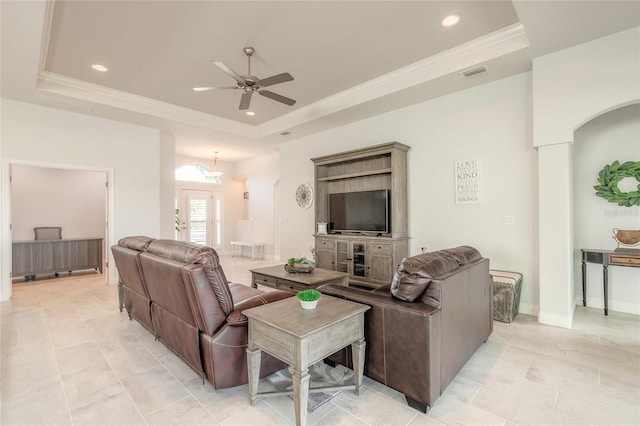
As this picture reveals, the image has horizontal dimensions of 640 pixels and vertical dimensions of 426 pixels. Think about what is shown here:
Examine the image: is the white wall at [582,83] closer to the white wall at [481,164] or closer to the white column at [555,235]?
the white column at [555,235]

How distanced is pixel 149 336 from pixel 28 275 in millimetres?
4470

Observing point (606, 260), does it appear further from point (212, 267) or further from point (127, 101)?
point (127, 101)

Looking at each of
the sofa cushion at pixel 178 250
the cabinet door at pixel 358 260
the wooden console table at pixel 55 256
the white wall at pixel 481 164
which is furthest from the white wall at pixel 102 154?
the white wall at pixel 481 164

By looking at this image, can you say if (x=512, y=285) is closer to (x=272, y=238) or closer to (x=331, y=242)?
(x=331, y=242)

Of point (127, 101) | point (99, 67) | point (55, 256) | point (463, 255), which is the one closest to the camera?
point (463, 255)

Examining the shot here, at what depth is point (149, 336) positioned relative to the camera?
9.84 feet

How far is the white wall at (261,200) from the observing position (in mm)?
8359

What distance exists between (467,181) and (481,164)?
0.27 meters

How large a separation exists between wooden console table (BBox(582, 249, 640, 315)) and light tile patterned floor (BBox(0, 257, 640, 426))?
16.4 inches

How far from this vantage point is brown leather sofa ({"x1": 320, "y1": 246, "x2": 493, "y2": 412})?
178 cm

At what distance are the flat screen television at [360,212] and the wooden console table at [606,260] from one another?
2398 millimetres

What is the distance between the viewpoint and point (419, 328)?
178cm

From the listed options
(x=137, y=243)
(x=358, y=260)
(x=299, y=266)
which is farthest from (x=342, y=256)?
(x=137, y=243)

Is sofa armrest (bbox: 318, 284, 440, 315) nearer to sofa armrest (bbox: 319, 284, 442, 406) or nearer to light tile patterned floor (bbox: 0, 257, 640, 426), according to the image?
sofa armrest (bbox: 319, 284, 442, 406)
